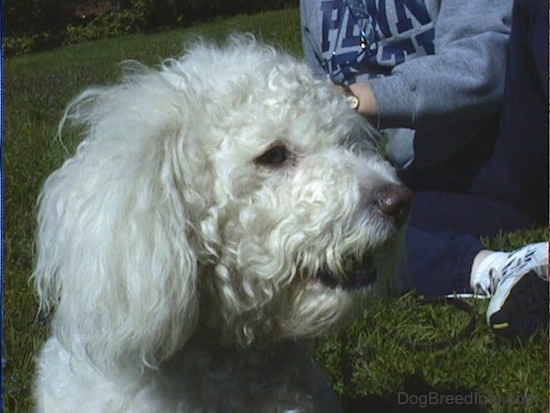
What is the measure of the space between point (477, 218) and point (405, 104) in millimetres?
1143

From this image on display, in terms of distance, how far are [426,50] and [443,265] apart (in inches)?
32.3

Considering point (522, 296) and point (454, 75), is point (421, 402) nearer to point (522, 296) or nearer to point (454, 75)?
point (522, 296)

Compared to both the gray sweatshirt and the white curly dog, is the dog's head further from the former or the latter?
the gray sweatshirt

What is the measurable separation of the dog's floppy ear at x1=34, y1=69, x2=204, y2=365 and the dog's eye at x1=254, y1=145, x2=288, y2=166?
14cm

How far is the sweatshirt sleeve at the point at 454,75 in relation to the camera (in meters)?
2.84

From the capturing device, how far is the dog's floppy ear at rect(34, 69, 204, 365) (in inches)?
76.6

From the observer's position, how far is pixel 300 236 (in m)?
1.98

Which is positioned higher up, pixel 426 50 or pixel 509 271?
pixel 426 50

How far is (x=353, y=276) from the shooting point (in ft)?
6.77

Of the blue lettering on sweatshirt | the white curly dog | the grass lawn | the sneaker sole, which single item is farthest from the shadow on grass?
the blue lettering on sweatshirt

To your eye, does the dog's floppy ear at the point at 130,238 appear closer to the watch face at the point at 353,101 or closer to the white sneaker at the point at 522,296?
the watch face at the point at 353,101

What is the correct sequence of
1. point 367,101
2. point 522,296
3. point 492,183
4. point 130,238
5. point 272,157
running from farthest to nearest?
point 492,183
point 522,296
point 367,101
point 272,157
point 130,238

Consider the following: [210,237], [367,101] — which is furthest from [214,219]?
[367,101]

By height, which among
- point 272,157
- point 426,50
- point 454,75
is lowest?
point 426,50
